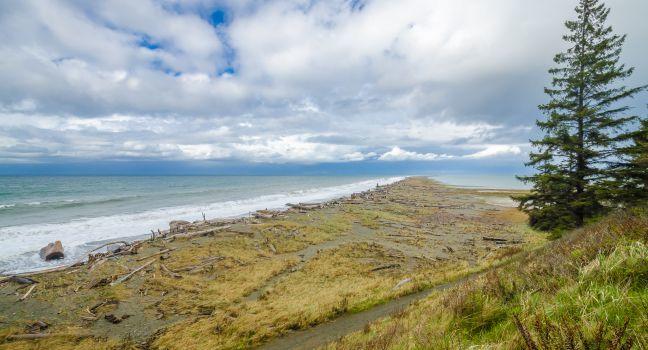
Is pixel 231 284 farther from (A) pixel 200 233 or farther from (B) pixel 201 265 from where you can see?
(A) pixel 200 233

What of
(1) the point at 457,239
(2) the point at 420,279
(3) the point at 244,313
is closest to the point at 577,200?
(1) the point at 457,239

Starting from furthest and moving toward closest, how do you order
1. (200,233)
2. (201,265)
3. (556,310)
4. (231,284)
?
(200,233), (201,265), (231,284), (556,310)

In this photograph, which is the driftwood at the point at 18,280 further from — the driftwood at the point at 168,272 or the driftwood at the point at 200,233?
the driftwood at the point at 200,233

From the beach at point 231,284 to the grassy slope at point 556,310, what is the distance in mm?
3639

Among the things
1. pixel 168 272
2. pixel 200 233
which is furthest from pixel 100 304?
pixel 200 233

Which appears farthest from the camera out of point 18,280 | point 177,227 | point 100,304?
point 177,227

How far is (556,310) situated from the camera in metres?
3.91

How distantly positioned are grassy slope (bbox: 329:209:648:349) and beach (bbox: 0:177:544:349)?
3639 mm

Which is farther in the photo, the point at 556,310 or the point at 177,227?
the point at 177,227

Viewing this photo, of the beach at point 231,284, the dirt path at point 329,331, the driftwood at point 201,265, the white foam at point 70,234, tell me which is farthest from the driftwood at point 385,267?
the white foam at point 70,234

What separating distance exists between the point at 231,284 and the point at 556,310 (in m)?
12.2

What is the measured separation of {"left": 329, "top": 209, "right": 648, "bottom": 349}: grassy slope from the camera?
9.68 ft

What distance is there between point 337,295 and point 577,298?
812 cm

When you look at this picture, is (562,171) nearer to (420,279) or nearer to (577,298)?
(420,279)
